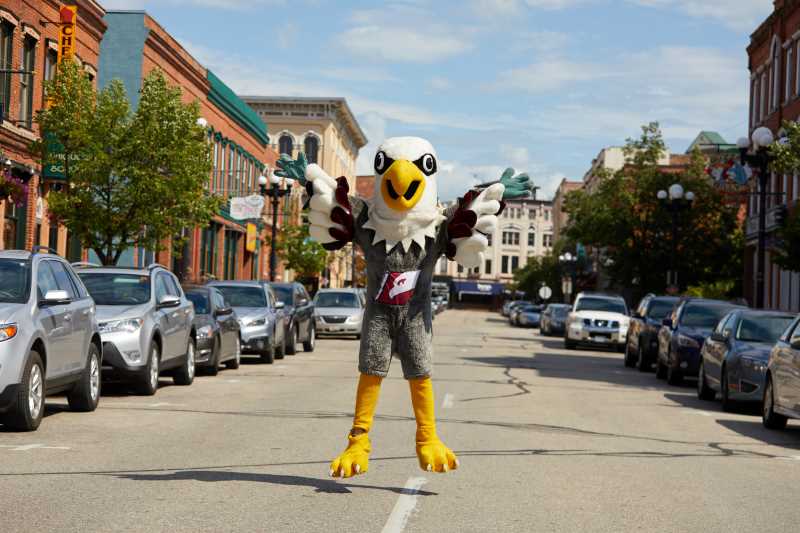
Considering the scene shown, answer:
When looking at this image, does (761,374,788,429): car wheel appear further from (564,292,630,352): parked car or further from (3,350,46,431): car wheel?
(564,292,630,352): parked car

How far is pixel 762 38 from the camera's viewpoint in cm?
5053

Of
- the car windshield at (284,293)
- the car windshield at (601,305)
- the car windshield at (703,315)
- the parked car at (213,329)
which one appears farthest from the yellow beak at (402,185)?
the car windshield at (601,305)

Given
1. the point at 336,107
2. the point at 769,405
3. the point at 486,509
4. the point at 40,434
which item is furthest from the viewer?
the point at 336,107

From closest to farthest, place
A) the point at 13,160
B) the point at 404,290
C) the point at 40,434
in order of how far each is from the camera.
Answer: the point at 404,290
the point at 40,434
the point at 13,160

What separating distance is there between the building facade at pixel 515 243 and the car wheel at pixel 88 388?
148936 millimetres

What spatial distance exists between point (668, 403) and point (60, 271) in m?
9.13

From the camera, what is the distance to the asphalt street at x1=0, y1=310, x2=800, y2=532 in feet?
24.9

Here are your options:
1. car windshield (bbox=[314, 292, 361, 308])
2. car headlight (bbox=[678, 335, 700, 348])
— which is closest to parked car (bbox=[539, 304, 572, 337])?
car windshield (bbox=[314, 292, 361, 308])

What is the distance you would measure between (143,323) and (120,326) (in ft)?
1.01

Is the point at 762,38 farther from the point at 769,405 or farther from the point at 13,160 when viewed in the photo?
the point at 769,405

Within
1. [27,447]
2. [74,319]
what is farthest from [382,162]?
[74,319]

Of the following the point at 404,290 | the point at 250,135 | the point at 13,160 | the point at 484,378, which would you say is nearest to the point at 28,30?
the point at 13,160

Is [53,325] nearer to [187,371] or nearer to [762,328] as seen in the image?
[187,371]

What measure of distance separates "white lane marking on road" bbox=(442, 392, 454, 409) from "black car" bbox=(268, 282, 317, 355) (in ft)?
32.3
